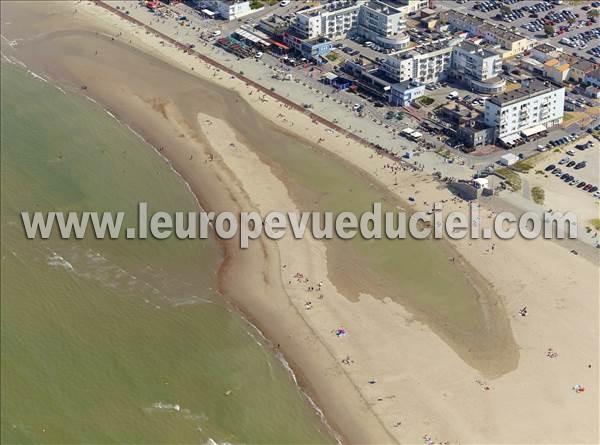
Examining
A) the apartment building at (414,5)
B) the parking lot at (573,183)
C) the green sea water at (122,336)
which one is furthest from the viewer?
the apartment building at (414,5)

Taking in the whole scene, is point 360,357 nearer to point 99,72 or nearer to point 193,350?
point 193,350

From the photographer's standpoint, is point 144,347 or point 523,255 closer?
point 144,347

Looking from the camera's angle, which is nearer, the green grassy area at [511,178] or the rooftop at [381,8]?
the green grassy area at [511,178]

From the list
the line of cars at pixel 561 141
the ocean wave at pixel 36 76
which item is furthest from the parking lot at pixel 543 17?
the ocean wave at pixel 36 76

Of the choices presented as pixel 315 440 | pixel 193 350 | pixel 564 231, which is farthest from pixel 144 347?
pixel 564 231

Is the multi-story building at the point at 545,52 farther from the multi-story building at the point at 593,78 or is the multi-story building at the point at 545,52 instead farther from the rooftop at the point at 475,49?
the rooftop at the point at 475,49

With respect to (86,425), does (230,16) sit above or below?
above

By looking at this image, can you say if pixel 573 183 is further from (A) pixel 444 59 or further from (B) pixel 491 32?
(B) pixel 491 32
